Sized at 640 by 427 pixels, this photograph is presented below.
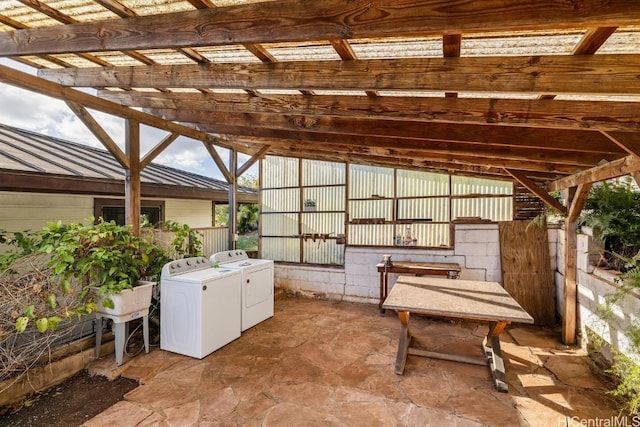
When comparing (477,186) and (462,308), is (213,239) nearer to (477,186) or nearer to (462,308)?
(462,308)

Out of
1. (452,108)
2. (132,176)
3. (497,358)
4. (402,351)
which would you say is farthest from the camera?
(132,176)

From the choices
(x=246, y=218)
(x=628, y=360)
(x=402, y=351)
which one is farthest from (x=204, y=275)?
(x=246, y=218)

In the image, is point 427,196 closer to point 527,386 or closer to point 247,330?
point 527,386

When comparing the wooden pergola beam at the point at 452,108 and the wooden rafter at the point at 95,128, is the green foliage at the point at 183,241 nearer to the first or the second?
the wooden rafter at the point at 95,128

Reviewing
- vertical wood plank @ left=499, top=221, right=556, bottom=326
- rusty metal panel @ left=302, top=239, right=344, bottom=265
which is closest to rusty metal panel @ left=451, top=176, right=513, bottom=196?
vertical wood plank @ left=499, top=221, right=556, bottom=326

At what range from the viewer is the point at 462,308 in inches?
111

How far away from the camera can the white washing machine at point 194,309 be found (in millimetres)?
3281

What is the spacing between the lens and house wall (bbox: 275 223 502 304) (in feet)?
15.6

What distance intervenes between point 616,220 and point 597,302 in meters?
0.91

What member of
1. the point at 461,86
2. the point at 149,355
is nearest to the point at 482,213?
the point at 461,86

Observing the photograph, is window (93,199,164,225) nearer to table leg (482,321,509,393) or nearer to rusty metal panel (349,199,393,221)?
rusty metal panel (349,199,393,221)

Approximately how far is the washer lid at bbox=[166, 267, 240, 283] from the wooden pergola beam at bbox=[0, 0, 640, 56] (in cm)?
228

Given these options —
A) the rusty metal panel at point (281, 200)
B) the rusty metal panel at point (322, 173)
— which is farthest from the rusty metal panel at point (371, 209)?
the rusty metal panel at point (281, 200)

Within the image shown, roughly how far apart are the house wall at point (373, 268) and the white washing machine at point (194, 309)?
232 cm
